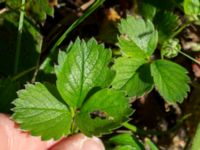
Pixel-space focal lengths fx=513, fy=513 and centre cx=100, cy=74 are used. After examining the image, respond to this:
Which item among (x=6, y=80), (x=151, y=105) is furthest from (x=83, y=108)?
(x=151, y=105)

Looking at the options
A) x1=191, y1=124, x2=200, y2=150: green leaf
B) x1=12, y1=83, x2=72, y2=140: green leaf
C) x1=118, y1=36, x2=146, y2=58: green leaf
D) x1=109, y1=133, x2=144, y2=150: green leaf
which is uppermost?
x1=118, y1=36, x2=146, y2=58: green leaf

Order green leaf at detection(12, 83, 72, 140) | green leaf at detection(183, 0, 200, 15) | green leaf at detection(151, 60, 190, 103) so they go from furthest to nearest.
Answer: green leaf at detection(183, 0, 200, 15) < green leaf at detection(151, 60, 190, 103) < green leaf at detection(12, 83, 72, 140)

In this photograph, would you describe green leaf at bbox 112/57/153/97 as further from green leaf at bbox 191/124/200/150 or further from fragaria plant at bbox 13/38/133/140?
green leaf at bbox 191/124/200/150

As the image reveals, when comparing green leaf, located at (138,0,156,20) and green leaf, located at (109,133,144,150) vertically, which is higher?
green leaf, located at (138,0,156,20)

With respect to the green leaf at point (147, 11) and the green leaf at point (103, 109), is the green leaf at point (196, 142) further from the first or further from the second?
the green leaf at point (147, 11)

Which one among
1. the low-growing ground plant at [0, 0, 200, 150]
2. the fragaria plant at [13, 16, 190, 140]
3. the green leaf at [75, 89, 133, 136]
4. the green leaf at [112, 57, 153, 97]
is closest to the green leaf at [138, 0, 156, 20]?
the low-growing ground plant at [0, 0, 200, 150]

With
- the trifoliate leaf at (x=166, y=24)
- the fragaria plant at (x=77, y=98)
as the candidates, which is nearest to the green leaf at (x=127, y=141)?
the fragaria plant at (x=77, y=98)
